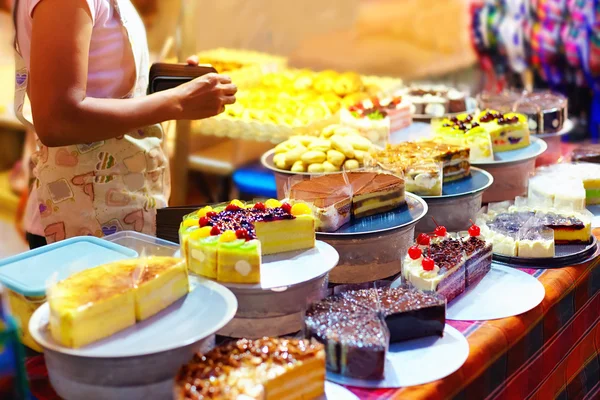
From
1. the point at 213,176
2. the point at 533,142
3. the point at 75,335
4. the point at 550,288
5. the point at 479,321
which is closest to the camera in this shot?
the point at 75,335

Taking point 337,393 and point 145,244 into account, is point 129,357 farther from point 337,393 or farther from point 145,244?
point 145,244

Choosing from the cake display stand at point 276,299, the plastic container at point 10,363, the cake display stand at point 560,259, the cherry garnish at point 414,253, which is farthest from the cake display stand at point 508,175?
the plastic container at point 10,363

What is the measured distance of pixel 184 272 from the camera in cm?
169

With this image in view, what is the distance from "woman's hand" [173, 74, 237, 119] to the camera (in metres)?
2.22

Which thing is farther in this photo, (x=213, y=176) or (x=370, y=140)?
(x=213, y=176)

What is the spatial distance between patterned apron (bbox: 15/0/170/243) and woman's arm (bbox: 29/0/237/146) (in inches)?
7.2

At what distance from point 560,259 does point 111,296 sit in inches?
54.7

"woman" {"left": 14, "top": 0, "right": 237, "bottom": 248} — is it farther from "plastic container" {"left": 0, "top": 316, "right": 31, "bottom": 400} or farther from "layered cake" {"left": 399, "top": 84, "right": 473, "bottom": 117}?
"layered cake" {"left": 399, "top": 84, "right": 473, "bottom": 117}

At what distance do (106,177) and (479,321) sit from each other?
1.18m

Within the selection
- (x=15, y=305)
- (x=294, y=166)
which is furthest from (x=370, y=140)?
(x=15, y=305)

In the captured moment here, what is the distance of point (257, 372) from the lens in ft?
4.71

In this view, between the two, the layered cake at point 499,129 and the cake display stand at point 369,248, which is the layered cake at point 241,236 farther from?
the layered cake at point 499,129

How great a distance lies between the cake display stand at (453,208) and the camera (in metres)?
2.47

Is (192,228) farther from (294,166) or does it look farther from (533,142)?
(533,142)
